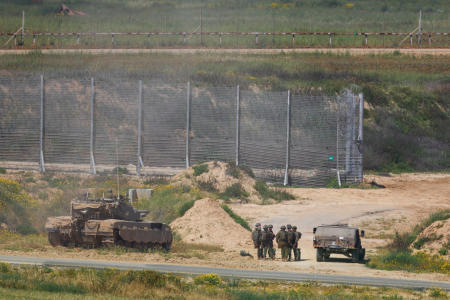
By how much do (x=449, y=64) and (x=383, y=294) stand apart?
146 feet

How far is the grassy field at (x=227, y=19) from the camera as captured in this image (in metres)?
66.9

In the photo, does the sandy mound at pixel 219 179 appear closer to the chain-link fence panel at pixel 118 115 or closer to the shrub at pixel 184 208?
the shrub at pixel 184 208

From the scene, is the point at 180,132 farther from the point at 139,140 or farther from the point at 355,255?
the point at 355,255

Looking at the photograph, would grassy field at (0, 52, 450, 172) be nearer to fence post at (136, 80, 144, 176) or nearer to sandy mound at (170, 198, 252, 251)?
fence post at (136, 80, 144, 176)

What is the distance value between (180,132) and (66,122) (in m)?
5.54

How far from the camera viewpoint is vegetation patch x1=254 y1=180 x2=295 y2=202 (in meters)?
37.3

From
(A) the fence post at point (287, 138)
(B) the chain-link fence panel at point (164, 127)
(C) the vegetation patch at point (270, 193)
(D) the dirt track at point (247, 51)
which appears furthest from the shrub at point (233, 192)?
(D) the dirt track at point (247, 51)

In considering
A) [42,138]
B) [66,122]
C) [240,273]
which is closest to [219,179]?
[66,122]

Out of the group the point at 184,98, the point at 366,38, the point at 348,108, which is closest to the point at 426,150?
the point at 348,108

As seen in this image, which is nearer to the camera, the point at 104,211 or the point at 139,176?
the point at 104,211

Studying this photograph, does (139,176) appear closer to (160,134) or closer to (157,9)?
(160,134)

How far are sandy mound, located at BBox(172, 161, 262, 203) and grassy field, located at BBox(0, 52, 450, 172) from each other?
11.3m

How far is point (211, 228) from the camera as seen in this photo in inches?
1181

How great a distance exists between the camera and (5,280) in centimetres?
1762
